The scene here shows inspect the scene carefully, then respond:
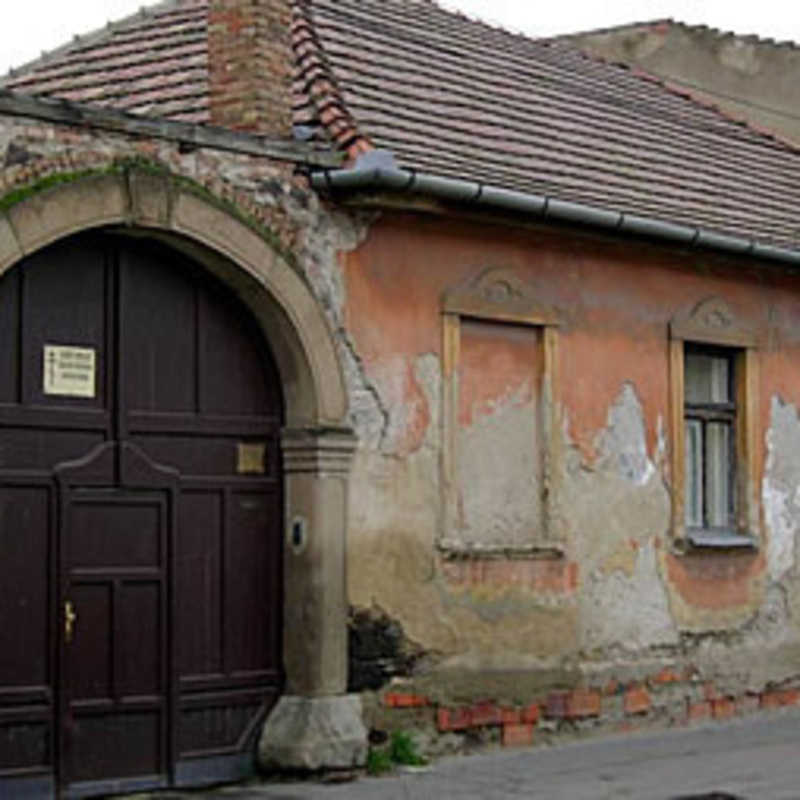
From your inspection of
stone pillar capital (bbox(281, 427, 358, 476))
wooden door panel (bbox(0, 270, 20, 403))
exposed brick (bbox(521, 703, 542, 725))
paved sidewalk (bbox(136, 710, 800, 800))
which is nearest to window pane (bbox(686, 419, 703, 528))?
paved sidewalk (bbox(136, 710, 800, 800))

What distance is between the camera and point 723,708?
44.8 feet

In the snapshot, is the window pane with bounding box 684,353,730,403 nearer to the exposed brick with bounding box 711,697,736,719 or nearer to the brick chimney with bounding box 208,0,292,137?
the exposed brick with bounding box 711,697,736,719

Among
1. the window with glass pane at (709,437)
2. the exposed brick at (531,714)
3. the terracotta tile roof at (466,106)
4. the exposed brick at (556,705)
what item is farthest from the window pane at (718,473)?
the exposed brick at (531,714)

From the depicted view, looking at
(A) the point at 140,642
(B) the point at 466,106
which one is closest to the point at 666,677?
(B) the point at 466,106

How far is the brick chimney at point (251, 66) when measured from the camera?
36.0ft

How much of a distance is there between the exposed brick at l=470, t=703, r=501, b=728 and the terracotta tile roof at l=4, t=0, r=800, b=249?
3.30 m

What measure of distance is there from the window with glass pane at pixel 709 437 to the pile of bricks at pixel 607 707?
1262 mm

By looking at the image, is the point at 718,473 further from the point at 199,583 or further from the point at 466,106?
the point at 199,583

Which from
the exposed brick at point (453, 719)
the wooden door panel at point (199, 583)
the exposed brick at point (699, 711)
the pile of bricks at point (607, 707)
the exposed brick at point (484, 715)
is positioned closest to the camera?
the wooden door panel at point (199, 583)

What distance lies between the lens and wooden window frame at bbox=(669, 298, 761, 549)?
13.4 m

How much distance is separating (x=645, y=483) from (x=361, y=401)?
289 cm

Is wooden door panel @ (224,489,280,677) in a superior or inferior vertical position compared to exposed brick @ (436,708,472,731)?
superior

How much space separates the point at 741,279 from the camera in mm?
14148

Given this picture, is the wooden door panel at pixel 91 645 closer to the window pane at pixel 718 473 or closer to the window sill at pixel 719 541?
the window sill at pixel 719 541
